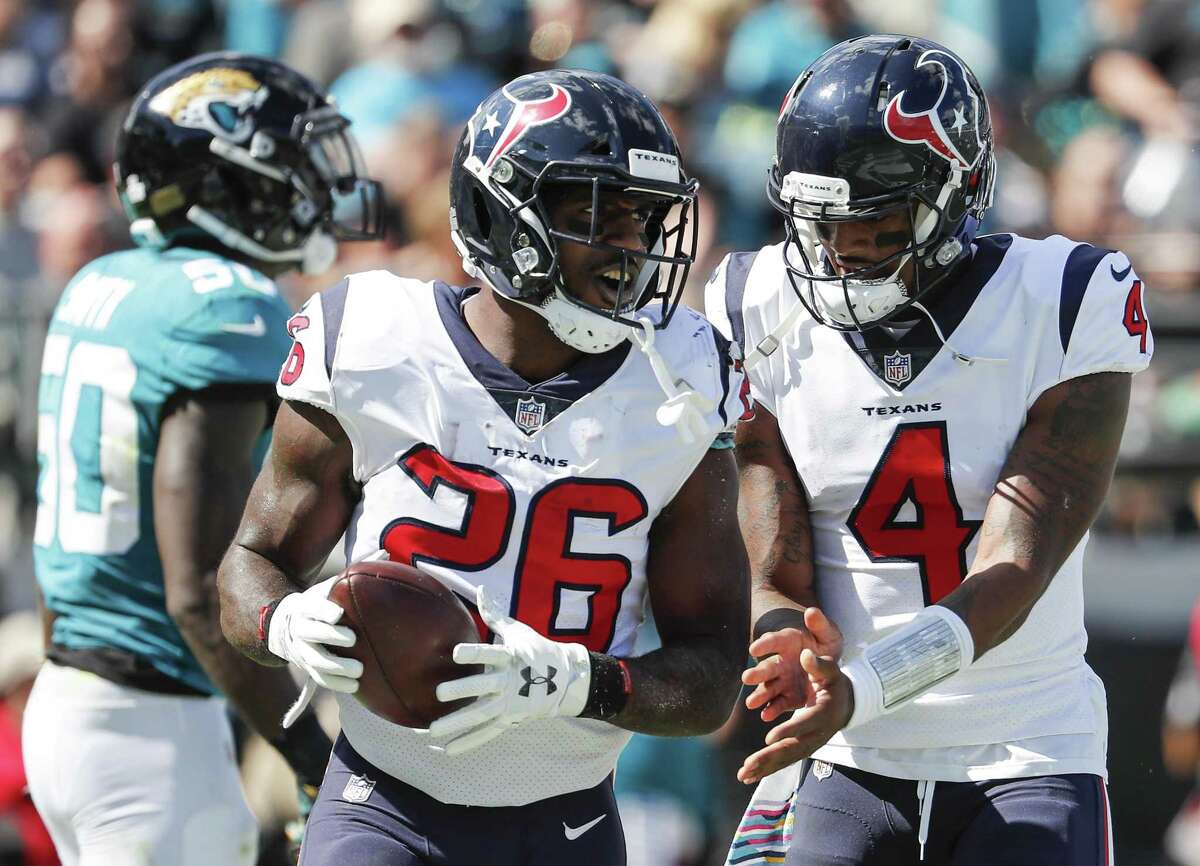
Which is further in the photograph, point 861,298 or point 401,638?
point 861,298

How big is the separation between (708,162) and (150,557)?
4019mm

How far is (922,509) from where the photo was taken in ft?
10.9

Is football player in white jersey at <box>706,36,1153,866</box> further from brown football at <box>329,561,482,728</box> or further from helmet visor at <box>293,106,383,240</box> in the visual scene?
helmet visor at <box>293,106,383,240</box>

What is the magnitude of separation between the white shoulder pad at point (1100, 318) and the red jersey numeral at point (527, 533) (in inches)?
33.1

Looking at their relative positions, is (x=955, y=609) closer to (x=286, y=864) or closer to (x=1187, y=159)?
(x=286, y=864)

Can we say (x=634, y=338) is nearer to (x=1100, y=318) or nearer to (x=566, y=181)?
(x=566, y=181)

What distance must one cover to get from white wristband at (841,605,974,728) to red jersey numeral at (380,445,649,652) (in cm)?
45

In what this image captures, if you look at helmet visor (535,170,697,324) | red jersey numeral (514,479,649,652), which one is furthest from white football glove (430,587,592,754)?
helmet visor (535,170,697,324)

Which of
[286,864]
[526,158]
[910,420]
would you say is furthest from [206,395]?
[286,864]

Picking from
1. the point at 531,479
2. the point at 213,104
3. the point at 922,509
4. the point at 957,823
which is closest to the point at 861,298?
the point at 922,509

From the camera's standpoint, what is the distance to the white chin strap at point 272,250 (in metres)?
4.30

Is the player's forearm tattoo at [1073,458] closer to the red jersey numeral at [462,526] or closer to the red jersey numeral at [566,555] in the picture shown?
the red jersey numeral at [566,555]

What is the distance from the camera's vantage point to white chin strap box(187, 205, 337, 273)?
4.30 m

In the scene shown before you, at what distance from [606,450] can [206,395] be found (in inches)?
47.3
